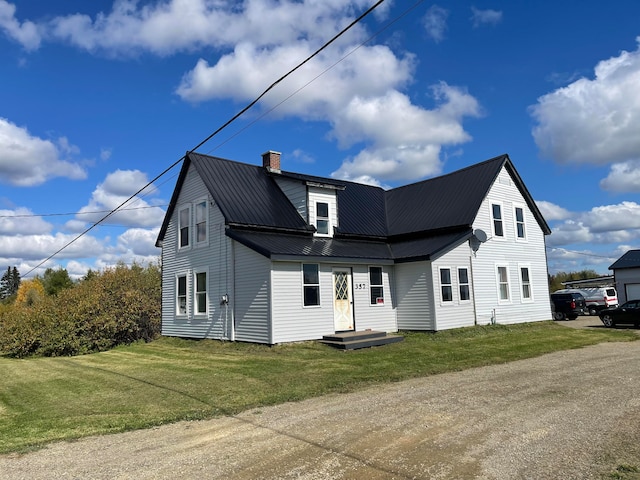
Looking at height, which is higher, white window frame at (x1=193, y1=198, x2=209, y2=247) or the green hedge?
white window frame at (x1=193, y1=198, x2=209, y2=247)

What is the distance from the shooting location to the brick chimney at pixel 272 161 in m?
22.0

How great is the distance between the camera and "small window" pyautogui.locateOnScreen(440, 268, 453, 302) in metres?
18.6

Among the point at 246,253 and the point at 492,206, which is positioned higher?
the point at 492,206

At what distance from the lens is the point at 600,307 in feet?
109

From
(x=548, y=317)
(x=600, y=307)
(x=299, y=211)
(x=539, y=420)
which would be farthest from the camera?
(x=600, y=307)

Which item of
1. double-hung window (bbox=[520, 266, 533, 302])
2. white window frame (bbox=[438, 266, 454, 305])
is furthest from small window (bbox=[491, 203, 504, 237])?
white window frame (bbox=[438, 266, 454, 305])

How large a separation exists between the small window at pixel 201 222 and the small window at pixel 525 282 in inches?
593

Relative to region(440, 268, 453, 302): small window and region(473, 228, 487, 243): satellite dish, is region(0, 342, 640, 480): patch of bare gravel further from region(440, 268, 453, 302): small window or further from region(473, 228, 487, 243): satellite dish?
region(473, 228, 487, 243): satellite dish

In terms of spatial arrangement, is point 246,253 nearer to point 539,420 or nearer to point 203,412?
point 203,412

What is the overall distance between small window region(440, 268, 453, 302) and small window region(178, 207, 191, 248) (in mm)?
10800

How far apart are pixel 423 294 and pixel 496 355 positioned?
545 cm

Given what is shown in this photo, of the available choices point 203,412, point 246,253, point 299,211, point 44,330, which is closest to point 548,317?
point 299,211

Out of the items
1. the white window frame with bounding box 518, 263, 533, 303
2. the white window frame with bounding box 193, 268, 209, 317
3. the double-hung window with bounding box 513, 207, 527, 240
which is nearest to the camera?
the white window frame with bounding box 193, 268, 209, 317

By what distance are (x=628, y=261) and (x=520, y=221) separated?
19116 millimetres
